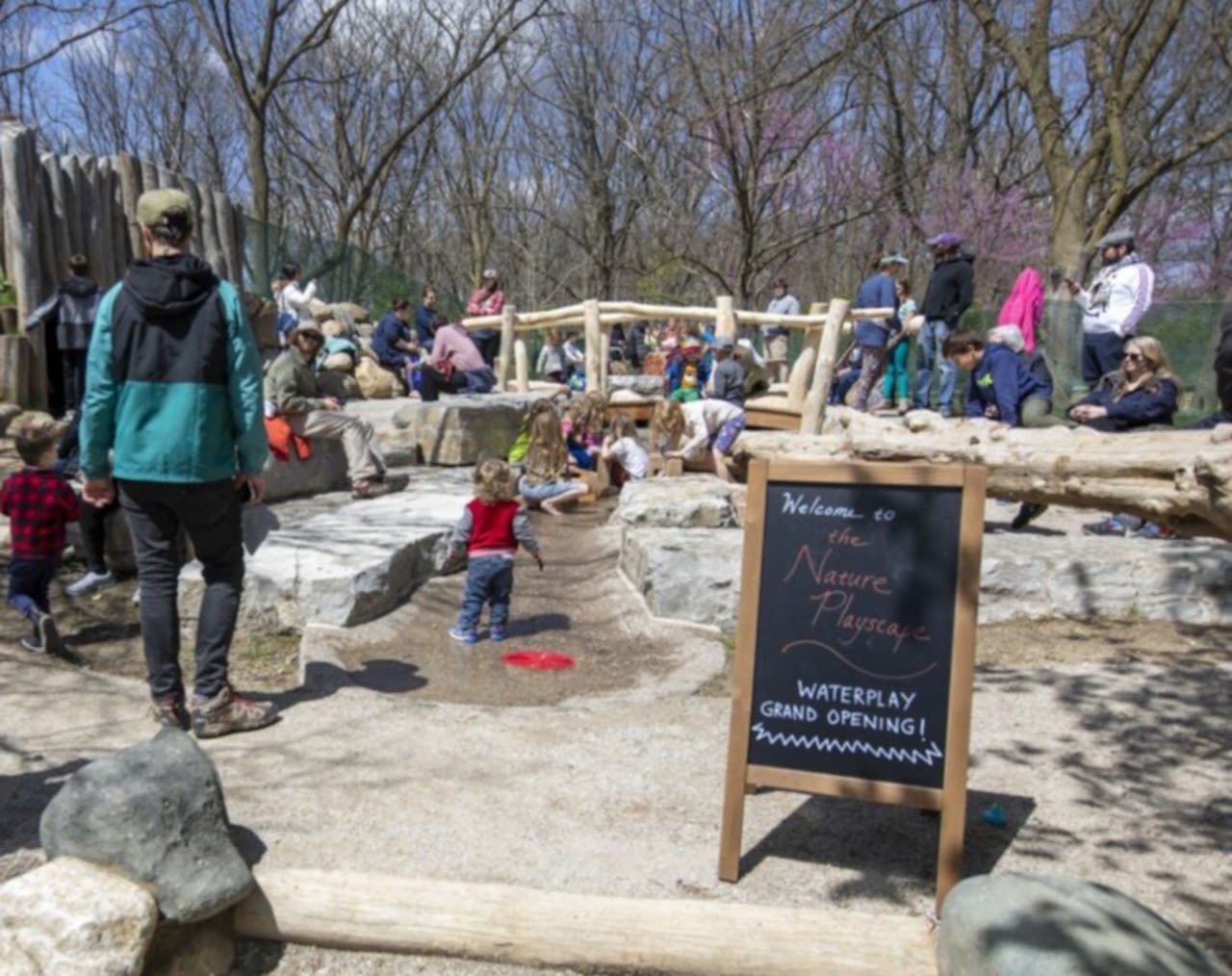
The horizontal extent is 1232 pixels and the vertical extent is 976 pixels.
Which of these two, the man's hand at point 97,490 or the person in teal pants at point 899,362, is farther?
the person in teal pants at point 899,362

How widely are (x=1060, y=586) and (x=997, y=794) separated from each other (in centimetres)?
268

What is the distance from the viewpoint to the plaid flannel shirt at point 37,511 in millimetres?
5773

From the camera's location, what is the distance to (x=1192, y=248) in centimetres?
3066

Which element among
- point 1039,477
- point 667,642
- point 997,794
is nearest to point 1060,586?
point 1039,477

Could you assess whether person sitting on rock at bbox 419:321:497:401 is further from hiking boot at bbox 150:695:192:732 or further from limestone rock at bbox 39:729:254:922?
limestone rock at bbox 39:729:254:922

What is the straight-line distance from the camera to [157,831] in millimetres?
2898

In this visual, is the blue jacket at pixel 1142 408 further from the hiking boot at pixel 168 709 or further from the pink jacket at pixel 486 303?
the pink jacket at pixel 486 303

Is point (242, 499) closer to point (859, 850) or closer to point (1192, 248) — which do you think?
point (859, 850)

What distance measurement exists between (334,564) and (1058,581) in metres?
3.98

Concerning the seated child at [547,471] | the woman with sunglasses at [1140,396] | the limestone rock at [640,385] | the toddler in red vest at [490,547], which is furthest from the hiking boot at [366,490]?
the limestone rock at [640,385]

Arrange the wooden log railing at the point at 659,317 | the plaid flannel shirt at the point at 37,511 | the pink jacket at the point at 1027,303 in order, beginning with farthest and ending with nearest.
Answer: the pink jacket at the point at 1027,303 < the wooden log railing at the point at 659,317 < the plaid flannel shirt at the point at 37,511

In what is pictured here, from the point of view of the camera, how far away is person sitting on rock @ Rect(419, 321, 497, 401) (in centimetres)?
1348

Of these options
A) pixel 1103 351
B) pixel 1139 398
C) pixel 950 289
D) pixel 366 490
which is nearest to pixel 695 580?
pixel 1139 398

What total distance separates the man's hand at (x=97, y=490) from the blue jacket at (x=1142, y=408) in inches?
244
